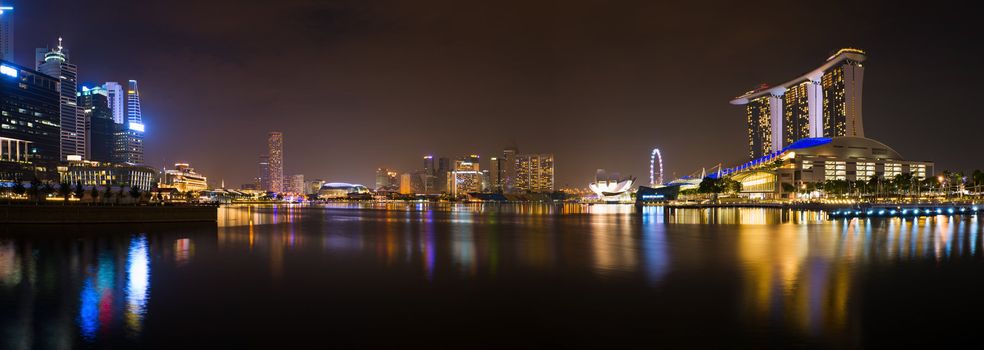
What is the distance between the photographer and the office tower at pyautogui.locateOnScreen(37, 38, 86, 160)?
548ft

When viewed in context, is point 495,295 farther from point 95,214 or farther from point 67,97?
point 67,97

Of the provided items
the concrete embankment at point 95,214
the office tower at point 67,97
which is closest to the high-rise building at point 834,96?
the concrete embankment at point 95,214

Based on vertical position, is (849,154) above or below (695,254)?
above

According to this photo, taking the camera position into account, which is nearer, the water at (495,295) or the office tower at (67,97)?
the water at (495,295)

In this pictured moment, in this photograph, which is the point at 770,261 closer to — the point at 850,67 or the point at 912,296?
the point at 912,296

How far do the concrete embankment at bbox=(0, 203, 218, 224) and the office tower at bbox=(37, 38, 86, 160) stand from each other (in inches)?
5691

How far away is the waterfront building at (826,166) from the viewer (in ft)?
445

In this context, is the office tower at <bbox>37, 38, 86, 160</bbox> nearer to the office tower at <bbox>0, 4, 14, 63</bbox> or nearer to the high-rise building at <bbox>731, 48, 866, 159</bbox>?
the office tower at <bbox>0, 4, 14, 63</bbox>

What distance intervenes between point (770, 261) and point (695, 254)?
369cm

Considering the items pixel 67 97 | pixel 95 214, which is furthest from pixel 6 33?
pixel 95 214

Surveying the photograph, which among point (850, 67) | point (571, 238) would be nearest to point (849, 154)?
point (850, 67)

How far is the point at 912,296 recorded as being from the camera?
15516 mm

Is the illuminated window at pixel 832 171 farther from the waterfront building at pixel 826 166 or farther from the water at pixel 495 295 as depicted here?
the water at pixel 495 295

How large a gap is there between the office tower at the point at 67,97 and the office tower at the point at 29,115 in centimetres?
3636
